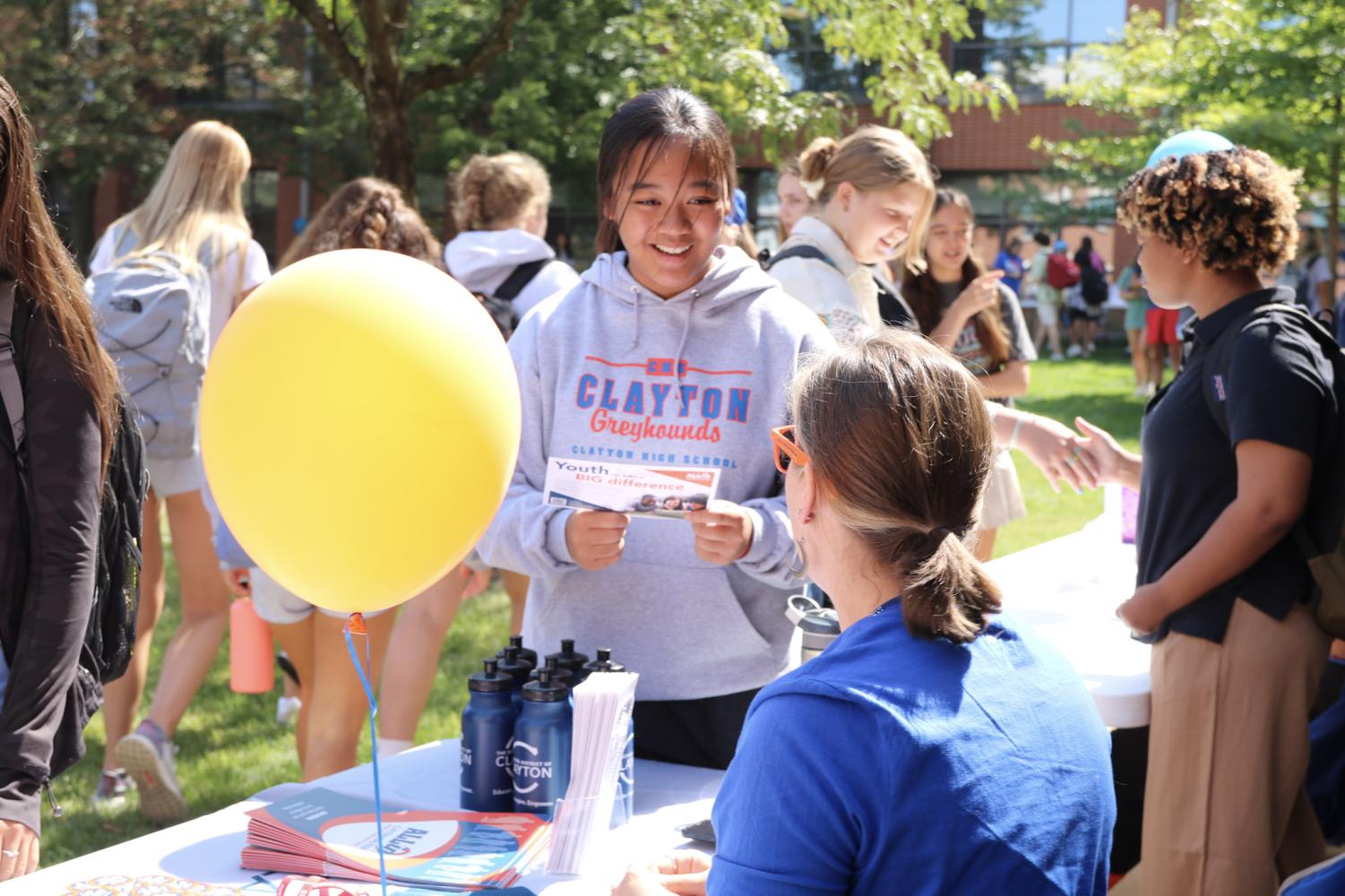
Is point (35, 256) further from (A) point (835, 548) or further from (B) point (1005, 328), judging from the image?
(B) point (1005, 328)

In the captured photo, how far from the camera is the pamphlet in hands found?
5.88ft

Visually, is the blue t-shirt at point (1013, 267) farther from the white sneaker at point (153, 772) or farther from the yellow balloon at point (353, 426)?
the yellow balloon at point (353, 426)

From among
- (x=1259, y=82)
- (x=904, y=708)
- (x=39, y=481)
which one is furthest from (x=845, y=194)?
(x=1259, y=82)

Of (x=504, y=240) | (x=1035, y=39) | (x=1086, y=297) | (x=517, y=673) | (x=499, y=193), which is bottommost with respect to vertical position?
(x=1086, y=297)

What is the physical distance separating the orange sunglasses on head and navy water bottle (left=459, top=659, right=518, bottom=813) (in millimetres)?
622

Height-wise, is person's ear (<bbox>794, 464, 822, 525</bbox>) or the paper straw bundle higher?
person's ear (<bbox>794, 464, 822, 525</bbox>)

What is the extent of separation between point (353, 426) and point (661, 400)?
84cm

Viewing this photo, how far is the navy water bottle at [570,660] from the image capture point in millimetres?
2066

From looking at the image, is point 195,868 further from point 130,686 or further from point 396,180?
point 396,180

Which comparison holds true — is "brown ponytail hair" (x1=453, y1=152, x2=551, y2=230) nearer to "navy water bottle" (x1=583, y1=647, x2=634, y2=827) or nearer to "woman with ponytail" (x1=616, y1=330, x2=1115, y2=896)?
"navy water bottle" (x1=583, y1=647, x2=634, y2=827)

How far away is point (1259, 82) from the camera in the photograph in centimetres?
1385

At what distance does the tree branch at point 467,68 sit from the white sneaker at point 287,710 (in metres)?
3.61

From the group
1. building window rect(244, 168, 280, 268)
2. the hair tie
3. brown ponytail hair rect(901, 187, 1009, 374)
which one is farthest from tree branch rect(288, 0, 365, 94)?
building window rect(244, 168, 280, 268)

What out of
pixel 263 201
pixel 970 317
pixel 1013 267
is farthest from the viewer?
pixel 263 201
